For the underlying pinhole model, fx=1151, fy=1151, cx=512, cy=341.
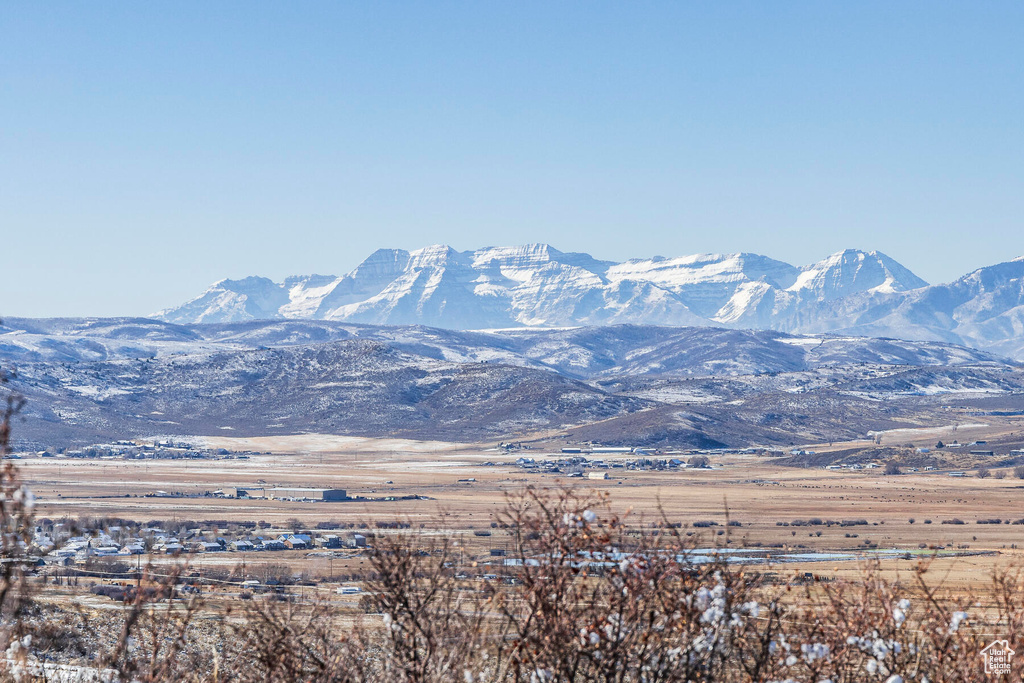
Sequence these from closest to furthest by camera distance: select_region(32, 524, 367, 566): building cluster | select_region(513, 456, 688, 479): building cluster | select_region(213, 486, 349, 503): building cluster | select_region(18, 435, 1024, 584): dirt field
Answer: select_region(32, 524, 367, 566): building cluster → select_region(18, 435, 1024, 584): dirt field → select_region(213, 486, 349, 503): building cluster → select_region(513, 456, 688, 479): building cluster

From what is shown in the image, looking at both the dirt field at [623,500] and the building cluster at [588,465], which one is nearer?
the dirt field at [623,500]

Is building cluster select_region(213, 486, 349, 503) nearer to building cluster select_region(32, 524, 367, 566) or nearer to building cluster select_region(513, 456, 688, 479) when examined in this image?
building cluster select_region(32, 524, 367, 566)

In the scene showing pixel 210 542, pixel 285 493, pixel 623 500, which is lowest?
pixel 285 493

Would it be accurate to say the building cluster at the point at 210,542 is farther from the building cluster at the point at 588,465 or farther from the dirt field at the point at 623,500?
the building cluster at the point at 588,465

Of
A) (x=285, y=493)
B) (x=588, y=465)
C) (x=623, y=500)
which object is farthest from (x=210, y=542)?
(x=588, y=465)

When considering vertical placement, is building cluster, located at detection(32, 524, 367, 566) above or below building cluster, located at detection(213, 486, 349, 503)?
above

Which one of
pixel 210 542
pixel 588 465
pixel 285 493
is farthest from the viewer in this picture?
pixel 588 465

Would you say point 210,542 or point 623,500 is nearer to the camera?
point 210,542

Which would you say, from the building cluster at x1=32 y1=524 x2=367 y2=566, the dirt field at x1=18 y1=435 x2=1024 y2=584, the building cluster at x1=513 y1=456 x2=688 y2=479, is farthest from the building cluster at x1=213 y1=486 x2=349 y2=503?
the building cluster at x1=513 y1=456 x2=688 y2=479

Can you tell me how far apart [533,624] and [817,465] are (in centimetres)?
18061

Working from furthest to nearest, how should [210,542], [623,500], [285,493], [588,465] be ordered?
[588,465] → [285,493] → [623,500] → [210,542]

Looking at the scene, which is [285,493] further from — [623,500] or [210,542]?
[210,542]

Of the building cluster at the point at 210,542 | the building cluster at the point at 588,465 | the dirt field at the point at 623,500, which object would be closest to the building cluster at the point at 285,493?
the dirt field at the point at 623,500

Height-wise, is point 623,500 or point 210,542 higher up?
point 210,542
